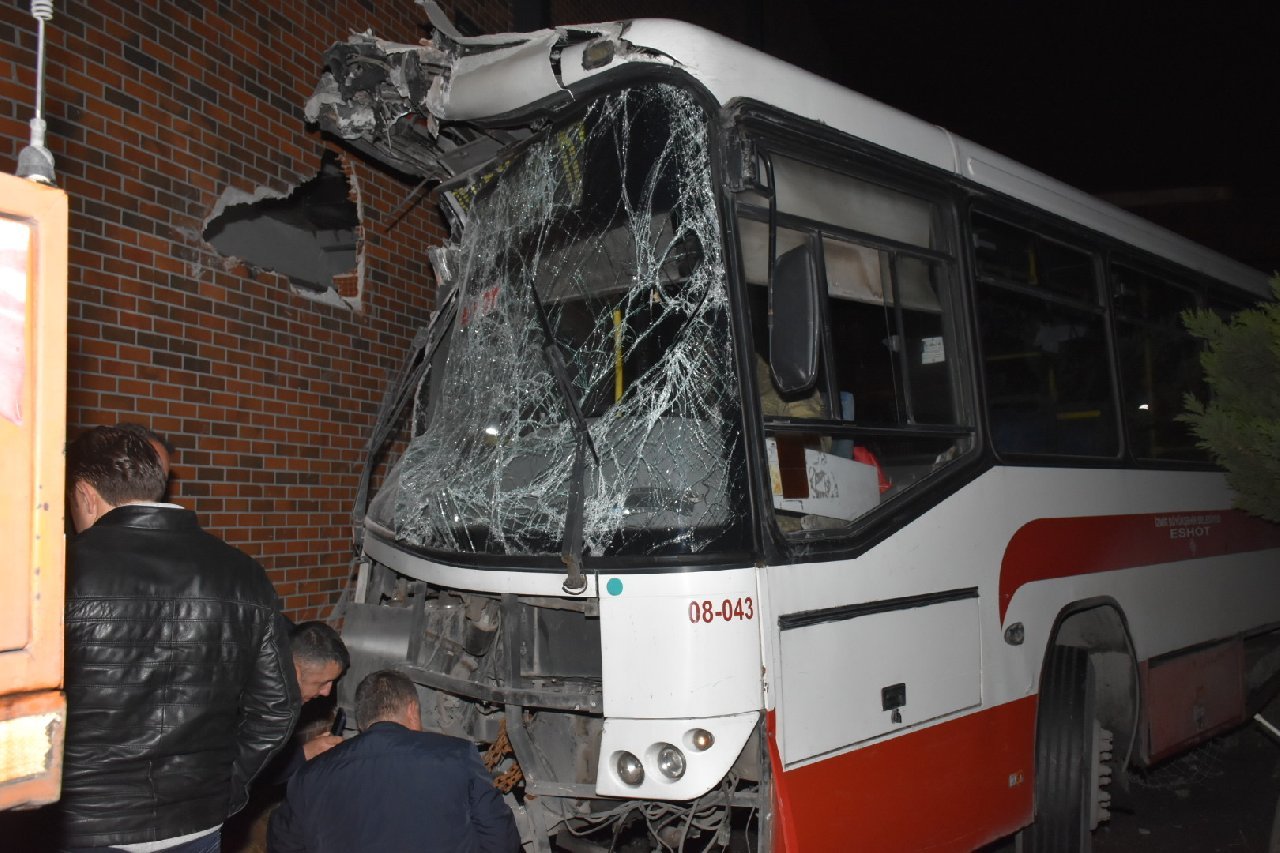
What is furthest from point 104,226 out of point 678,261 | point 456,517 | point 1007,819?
point 1007,819

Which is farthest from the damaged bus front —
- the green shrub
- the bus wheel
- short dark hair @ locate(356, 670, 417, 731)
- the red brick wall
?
the green shrub

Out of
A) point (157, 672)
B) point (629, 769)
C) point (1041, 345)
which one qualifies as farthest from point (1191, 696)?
point (157, 672)

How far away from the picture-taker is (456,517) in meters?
3.78

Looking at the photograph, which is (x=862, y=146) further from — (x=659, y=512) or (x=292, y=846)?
(x=292, y=846)

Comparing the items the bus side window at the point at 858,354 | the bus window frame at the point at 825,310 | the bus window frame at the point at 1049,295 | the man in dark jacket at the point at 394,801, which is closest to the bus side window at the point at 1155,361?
the bus window frame at the point at 1049,295

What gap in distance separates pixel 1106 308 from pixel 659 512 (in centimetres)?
334

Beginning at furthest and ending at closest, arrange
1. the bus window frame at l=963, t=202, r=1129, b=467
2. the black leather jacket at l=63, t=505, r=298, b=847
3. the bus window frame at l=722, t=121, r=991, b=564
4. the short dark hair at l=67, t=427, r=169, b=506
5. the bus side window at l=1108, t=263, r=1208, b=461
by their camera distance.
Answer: the bus side window at l=1108, t=263, r=1208, b=461 → the bus window frame at l=963, t=202, r=1129, b=467 → the bus window frame at l=722, t=121, r=991, b=564 → the short dark hair at l=67, t=427, r=169, b=506 → the black leather jacket at l=63, t=505, r=298, b=847

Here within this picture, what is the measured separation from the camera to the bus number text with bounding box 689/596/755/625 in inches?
122

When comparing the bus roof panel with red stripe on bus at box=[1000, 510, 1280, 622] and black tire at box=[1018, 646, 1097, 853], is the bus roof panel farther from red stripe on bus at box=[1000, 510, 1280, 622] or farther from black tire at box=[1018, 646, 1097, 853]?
black tire at box=[1018, 646, 1097, 853]

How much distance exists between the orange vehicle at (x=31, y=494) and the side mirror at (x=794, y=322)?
2.11 m

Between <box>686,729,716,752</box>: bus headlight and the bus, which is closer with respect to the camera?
<box>686,729,716,752</box>: bus headlight

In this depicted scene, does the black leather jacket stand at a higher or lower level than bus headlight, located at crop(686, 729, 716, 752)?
A: higher

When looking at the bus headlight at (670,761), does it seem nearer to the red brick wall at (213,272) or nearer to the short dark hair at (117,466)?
the short dark hair at (117,466)

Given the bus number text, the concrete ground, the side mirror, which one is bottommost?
the concrete ground
